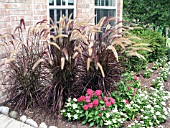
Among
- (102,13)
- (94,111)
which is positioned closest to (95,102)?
(94,111)

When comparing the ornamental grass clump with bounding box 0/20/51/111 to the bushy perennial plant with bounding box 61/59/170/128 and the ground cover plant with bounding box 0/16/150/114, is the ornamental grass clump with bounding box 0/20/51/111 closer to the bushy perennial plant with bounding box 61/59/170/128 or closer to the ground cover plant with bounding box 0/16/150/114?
the ground cover plant with bounding box 0/16/150/114

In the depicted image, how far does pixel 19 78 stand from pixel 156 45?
4.22 m

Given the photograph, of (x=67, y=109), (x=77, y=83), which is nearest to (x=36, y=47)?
(x=77, y=83)

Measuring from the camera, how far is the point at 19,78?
3420 millimetres

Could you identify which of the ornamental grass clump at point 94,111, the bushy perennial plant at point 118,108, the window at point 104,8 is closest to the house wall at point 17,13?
the ornamental grass clump at point 94,111

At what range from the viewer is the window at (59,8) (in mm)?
4716

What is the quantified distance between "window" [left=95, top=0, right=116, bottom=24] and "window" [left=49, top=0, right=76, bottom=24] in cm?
118

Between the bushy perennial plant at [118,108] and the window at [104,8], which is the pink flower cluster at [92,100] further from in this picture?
the window at [104,8]

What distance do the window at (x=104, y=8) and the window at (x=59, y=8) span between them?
1.18m

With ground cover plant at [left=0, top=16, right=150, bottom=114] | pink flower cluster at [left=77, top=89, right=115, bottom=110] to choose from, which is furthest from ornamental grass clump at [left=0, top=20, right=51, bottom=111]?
pink flower cluster at [left=77, top=89, right=115, bottom=110]

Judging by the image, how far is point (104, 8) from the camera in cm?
634

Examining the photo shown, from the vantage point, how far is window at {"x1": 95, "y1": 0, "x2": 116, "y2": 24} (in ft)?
20.3

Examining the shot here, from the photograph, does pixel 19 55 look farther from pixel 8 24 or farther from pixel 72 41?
pixel 72 41

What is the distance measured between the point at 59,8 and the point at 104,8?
1876 mm
